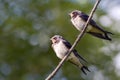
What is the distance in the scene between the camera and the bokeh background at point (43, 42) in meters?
14.4

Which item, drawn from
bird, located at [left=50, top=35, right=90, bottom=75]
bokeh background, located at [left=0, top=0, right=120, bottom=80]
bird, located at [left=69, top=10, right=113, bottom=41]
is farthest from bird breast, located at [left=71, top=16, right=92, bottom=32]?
bokeh background, located at [left=0, top=0, right=120, bottom=80]

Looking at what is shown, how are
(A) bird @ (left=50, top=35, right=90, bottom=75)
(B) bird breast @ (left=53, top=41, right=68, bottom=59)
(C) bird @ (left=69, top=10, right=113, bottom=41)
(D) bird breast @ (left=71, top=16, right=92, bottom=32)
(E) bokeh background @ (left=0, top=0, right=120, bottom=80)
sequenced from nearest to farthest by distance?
(C) bird @ (left=69, top=10, right=113, bottom=41), (D) bird breast @ (left=71, top=16, right=92, bottom=32), (A) bird @ (left=50, top=35, right=90, bottom=75), (B) bird breast @ (left=53, top=41, right=68, bottom=59), (E) bokeh background @ (left=0, top=0, right=120, bottom=80)

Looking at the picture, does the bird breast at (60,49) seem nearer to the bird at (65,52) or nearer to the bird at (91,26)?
the bird at (65,52)

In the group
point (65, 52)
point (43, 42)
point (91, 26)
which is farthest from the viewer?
point (43, 42)

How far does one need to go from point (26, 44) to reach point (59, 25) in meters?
0.96

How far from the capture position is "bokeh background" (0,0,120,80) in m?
14.4

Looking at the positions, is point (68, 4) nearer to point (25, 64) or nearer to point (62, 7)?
point (62, 7)

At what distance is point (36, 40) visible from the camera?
14.9 meters

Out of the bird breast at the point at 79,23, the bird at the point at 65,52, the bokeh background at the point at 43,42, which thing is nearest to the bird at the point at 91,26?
the bird breast at the point at 79,23

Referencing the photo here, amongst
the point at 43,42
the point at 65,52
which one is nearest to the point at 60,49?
the point at 65,52

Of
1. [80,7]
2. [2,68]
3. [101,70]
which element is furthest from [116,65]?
[2,68]

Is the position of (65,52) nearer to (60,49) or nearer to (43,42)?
(60,49)

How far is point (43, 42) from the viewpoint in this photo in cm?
1438

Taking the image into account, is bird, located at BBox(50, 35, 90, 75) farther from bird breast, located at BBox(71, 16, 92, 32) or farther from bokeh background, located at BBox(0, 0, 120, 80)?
bokeh background, located at BBox(0, 0, 120, 80)
